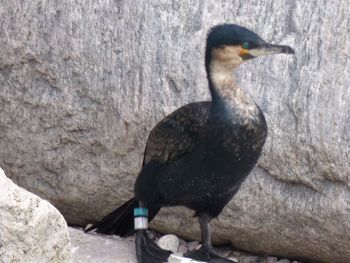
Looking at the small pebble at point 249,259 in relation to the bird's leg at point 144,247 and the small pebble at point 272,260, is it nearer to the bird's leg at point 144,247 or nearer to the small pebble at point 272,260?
the small pebble at point 272,260

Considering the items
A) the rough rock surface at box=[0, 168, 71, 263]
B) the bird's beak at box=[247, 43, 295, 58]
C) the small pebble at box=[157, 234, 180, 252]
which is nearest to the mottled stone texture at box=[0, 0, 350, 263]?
the small pebble at box=[157, 234, 180, 252]

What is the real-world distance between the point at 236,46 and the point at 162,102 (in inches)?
30.8

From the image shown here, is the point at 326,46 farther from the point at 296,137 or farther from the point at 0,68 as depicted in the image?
the point at 0,68

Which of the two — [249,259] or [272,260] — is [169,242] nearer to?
[249,259]

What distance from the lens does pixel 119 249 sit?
5703mm

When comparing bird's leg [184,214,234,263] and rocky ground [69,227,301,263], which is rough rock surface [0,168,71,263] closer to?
rocky ground [69,227,301,263]

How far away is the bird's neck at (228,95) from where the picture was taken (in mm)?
5195

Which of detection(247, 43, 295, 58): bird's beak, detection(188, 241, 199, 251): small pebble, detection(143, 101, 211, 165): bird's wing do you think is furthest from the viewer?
detection(188, 241, 199, 251): small pebble

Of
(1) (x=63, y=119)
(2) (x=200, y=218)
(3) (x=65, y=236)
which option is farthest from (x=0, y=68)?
(3) (x=65, y=236)

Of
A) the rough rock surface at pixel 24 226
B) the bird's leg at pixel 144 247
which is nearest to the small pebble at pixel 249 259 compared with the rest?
the bird's leg at pixel 144 247

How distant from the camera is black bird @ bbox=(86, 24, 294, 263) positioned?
5176 mm

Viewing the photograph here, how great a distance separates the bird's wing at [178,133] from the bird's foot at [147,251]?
37 cm

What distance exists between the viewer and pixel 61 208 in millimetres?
6434

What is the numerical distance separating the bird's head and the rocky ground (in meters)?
0.93
